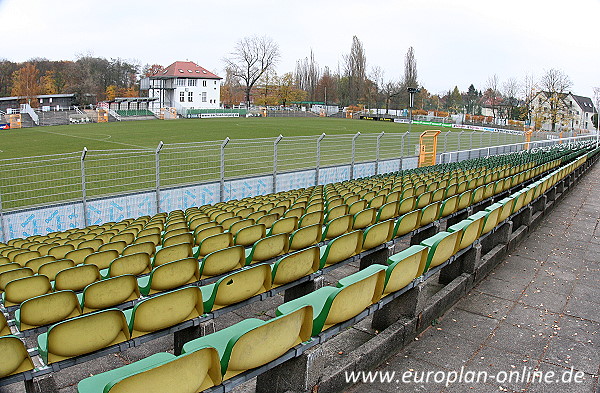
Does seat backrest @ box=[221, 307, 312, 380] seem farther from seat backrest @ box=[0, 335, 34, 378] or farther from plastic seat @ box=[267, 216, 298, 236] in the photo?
plastic seat @ box=[267, 216, 298, 236]

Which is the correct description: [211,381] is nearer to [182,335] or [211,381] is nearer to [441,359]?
[182,335]

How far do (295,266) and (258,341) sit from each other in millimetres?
1533

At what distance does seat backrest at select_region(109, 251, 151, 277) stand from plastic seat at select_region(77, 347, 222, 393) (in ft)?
6.94

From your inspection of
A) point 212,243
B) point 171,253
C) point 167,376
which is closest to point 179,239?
point 212,243

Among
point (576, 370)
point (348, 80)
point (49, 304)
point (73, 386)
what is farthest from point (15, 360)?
point (348, 80)

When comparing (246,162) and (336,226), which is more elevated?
(246,162)

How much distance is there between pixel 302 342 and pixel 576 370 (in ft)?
7.74

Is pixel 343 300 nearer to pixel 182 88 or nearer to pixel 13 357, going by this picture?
pixel 13 357

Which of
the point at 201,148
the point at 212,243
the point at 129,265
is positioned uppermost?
the point at 201,148

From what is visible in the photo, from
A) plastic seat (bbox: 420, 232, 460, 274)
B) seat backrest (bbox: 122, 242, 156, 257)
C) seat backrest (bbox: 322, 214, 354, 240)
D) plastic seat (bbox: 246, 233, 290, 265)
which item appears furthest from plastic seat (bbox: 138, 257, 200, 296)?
plastic seat (bbox: 420, 232, 460, 274)

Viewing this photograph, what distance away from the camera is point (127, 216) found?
1109 centimetres

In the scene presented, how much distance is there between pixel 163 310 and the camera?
3.12 m

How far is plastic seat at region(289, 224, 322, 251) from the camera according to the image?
5021 millimetres

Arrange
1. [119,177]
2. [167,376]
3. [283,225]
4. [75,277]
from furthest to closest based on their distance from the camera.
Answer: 1. [119,177]
2. [283,225]
3. [75,277]
4. [167,376]
